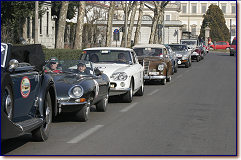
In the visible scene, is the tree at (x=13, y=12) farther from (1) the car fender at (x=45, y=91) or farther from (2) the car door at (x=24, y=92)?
(2) the car door at (x=24, y=92)

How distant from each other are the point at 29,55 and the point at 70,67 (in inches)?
141

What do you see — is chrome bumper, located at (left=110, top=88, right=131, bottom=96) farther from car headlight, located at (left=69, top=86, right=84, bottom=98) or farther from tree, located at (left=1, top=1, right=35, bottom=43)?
tree, located at (left=1, top=1, right=35, bottom=43)

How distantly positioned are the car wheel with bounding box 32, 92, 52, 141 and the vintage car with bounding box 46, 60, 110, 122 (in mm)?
1440

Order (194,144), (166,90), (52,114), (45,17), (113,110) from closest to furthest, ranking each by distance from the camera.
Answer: (194,144) < (52,114) < (113,110) < (166,90) < (45,17)

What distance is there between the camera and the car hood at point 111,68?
15969mm

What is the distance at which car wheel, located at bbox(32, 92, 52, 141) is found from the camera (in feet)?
31.4

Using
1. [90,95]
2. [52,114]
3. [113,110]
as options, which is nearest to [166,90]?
[113,110]

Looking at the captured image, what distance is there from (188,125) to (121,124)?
1.31 meters

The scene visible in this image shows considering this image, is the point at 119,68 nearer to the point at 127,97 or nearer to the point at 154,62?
the point at 127,97

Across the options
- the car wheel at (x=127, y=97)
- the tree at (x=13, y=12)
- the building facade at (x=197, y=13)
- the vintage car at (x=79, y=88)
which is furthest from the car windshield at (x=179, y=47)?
the building facade at (x=197, y=13)

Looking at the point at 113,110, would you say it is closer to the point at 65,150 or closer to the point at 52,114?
the point at 52,114

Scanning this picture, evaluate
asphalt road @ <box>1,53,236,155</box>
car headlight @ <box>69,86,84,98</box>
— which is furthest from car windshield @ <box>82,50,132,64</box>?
car headlight @ <box>69,86,84,98</box>

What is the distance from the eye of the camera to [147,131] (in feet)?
35.8

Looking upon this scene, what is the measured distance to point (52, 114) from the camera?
10430 mm
